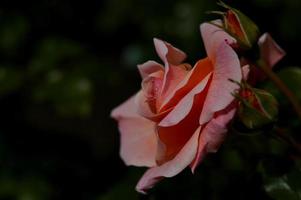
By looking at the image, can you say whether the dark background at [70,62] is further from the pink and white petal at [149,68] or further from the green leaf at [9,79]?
the pink and white petal at [149,68]

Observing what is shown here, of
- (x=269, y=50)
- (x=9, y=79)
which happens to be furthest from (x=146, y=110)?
(x=9, y=79)

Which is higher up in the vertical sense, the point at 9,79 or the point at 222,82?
the point at 222,82

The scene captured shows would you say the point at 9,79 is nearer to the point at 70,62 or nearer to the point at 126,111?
the point at 70,62

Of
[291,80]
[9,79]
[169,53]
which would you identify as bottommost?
[9,79]

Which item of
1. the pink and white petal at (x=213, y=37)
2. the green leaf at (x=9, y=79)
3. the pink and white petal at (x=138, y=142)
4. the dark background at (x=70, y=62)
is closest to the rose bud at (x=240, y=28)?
the pink and white petal at (x=213, y=37)

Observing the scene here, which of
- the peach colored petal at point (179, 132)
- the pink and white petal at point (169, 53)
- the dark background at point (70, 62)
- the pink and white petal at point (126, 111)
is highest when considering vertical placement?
the pink and white petal at point (169, 53)

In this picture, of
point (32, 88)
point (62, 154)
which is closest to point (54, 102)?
point (32, 88)
